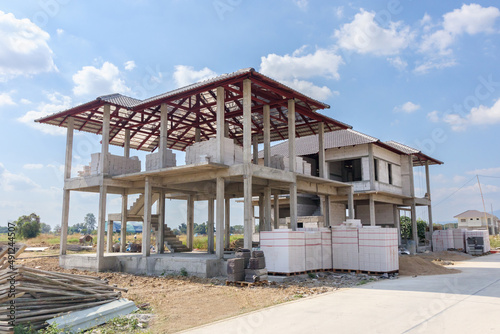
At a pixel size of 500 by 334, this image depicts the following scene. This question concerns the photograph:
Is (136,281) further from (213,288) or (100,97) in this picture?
(100,97)

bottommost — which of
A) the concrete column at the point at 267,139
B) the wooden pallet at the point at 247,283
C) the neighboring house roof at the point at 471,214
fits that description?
the wooden pallet at the point at 247,283

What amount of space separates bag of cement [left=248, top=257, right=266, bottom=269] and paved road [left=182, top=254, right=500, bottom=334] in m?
3.10

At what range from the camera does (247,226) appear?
16.0m

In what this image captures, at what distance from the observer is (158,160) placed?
1956 centimetres

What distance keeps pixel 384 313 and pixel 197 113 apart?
16.4 metres

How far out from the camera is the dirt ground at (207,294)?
9.74m

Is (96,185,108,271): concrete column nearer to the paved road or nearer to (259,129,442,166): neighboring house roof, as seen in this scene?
the paved road

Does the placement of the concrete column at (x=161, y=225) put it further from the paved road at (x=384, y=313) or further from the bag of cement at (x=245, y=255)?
the paved road at (x=384, y=313)

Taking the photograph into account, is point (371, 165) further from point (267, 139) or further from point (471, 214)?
point (471, 214)

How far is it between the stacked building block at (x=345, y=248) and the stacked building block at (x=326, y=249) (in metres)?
0.16

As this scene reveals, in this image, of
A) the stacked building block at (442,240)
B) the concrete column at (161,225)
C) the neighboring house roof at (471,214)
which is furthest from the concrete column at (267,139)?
the neighboring house roof at (471,214)

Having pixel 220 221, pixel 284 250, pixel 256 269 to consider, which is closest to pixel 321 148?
pixel 220 221

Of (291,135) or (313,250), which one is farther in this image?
(291,135)

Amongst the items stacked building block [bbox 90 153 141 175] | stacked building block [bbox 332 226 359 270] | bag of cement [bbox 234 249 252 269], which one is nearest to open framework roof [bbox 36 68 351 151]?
stacked building block [bbox 90 153 141 175]
